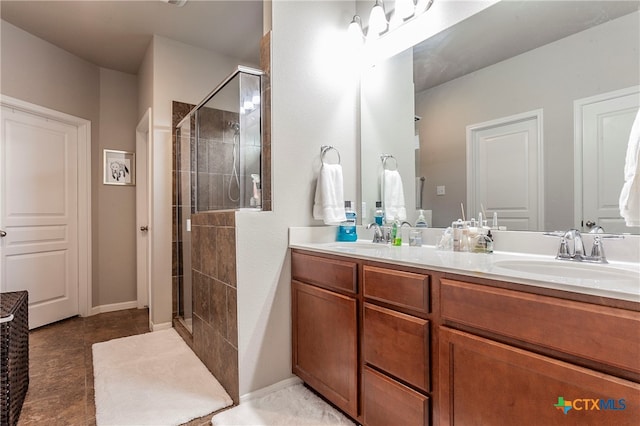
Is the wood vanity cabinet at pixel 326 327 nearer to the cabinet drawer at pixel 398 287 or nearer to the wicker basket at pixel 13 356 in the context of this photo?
the cabinet drawer at pixel 398 287

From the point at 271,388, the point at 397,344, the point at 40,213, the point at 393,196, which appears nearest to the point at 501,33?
the point at 393,196

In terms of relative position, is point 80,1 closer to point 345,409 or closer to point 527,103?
point 527,103

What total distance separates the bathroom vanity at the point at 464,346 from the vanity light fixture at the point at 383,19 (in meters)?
1.50

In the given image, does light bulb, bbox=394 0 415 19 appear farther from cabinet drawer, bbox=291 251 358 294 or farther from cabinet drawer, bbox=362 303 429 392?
cabinet drawer, bbox=362 303 429 392

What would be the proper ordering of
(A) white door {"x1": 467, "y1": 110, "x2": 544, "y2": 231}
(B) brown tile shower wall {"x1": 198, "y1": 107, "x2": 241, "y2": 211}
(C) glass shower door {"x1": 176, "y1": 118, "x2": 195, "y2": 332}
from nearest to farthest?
(A) white door {"x1": 467, "y1": 110, "x2": 544, "y2": 231}, (B) brown tile shower wall {"x1": 198, "y1": 107, "x2": 241, "y2": 211}, (C) glass shower door {"x1": 176, "y1": 118, "x2": 195, "y2": 332}

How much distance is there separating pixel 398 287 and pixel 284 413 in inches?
39.5

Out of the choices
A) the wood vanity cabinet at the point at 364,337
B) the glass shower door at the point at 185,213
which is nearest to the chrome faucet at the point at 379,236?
the wood vanity cabinet at the point at 364,337

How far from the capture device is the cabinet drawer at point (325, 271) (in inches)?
61.7

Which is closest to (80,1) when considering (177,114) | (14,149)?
(177,114)

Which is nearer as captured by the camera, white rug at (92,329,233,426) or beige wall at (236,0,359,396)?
white rug at (92,329,233,426)

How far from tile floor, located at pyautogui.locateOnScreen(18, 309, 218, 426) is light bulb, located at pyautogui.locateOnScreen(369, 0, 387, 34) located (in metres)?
2.54

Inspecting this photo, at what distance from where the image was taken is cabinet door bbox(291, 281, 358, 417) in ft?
5.12

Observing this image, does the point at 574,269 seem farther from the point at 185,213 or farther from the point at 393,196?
the point at 185,213

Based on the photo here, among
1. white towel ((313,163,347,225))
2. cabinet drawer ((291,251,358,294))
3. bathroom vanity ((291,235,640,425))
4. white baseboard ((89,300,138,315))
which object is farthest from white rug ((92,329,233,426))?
white towel ((313,163,347,225))
